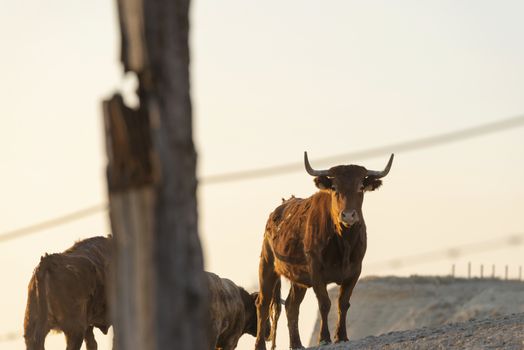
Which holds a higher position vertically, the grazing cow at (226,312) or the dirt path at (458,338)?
the dirt path at (458,338)

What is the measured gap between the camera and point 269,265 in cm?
2628

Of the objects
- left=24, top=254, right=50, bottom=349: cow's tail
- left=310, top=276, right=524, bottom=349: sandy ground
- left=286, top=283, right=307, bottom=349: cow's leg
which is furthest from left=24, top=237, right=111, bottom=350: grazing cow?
left=310, top=276, right=524, bottom=349: sandy ground

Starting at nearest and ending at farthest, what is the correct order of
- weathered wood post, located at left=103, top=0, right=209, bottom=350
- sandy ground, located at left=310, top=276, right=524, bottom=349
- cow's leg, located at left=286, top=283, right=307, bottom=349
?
weathered wood post, located at left=103, top=0, right=209, bottom=350 → cow's leg, located at left=286, top=283, right=307, bottom=349 → sandy ground, located at left=310, top=276, right=524, bottom=349

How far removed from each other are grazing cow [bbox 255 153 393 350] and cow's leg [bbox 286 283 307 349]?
2cm

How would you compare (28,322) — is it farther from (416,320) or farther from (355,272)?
(416,320)

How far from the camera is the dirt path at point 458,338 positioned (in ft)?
62.0

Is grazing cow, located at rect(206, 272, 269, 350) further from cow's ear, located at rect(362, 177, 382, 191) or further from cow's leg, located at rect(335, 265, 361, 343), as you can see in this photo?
cow's ear, located at rect(362, 177, 382, 191)

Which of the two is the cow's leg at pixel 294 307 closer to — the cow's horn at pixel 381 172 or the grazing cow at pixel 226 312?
the grazing cow at pixel 226 312

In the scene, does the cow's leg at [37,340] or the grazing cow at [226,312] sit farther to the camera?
the grazing cow at [226,312]

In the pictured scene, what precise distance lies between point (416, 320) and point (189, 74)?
42.2m

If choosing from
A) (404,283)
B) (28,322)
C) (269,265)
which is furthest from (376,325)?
(28,322)

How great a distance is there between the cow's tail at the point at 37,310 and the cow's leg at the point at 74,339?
462 millimetres

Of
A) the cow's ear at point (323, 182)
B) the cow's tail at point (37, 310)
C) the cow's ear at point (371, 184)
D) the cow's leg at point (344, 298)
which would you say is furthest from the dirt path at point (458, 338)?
the cow's tail at point (37, 310)

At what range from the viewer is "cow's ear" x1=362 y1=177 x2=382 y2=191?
23266 millimetres
